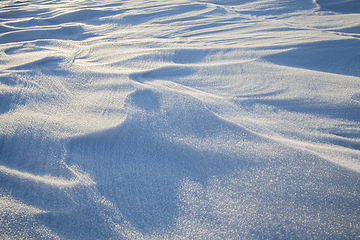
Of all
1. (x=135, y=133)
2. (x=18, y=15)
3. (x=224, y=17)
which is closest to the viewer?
(x=135, y=133)

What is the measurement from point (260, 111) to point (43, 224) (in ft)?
3.57

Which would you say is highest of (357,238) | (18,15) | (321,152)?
(18,15)

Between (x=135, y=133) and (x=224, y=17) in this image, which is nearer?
(x=135, y=133)

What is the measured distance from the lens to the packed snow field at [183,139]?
2.17ft

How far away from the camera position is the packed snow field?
0.66m

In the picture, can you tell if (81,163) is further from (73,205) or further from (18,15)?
(18,15)

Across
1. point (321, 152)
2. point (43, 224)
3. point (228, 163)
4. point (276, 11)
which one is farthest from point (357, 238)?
point (276, 11)

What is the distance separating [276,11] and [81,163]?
2.88 meters

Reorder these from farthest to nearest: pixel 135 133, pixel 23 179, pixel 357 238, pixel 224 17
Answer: pixel 224 17
pixel 135 133
pixel 23 179
pixel 357 238

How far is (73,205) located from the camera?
2.27 feet

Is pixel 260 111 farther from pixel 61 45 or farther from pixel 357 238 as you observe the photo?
pixel 61 45

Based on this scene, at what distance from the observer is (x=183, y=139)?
0.92 metres

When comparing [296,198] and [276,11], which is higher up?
[276,11]

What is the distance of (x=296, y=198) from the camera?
0.70 meters
